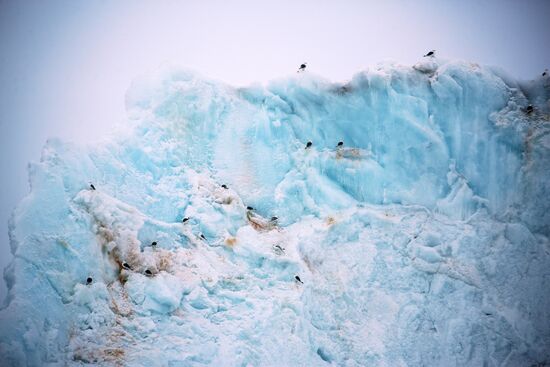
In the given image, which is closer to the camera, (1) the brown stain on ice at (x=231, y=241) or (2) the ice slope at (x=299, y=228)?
(2) the ice slope at (x=299, y=228)

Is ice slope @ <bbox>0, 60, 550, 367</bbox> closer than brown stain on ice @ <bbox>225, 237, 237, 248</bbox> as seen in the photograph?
Yes

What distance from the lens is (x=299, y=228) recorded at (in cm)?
994

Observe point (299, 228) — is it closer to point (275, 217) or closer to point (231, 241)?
point (275, 217)

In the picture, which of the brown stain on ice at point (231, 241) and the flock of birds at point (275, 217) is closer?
the flock of birds at point (275, 217)

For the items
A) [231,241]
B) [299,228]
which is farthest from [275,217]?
[231,241]

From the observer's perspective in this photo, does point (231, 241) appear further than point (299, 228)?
No

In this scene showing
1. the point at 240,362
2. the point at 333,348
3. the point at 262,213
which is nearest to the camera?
the point at 240,362

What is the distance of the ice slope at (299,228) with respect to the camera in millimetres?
7922

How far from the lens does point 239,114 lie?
425 inches

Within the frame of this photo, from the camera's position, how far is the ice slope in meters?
7.92

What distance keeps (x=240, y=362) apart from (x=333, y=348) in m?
1.90

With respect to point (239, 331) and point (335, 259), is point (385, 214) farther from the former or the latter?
point (239, 331)

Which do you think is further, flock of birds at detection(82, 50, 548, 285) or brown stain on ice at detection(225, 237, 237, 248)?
brown stain on ice at detection(225, 237, 237, 248)

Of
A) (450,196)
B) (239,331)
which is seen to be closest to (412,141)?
(450,196)
